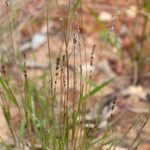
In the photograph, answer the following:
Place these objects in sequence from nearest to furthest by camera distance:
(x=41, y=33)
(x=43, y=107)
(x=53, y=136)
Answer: (x=53, y=136), (x=43, y=107), (x=41, y=33)

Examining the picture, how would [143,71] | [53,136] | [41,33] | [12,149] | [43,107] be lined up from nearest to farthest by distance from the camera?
[53,136] < [12,149] < [43,107] < [143,71] < [41,33]

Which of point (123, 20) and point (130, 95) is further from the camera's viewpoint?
point (123, 20)

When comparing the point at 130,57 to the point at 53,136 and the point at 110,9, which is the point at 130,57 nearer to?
the point at 110,9

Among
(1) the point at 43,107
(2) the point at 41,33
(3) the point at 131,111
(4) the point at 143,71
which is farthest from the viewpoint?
(2) the point at 41,33

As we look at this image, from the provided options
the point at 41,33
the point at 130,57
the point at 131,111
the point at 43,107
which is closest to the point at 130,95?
the point at 131,111

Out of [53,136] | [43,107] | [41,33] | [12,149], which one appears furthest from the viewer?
[41,33]

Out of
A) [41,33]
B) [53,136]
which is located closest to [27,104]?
[53,136]

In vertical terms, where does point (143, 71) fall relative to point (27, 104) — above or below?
below

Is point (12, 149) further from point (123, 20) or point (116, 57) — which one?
point (123, 20)

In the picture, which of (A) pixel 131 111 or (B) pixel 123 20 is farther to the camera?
(B) pixel 123 20
